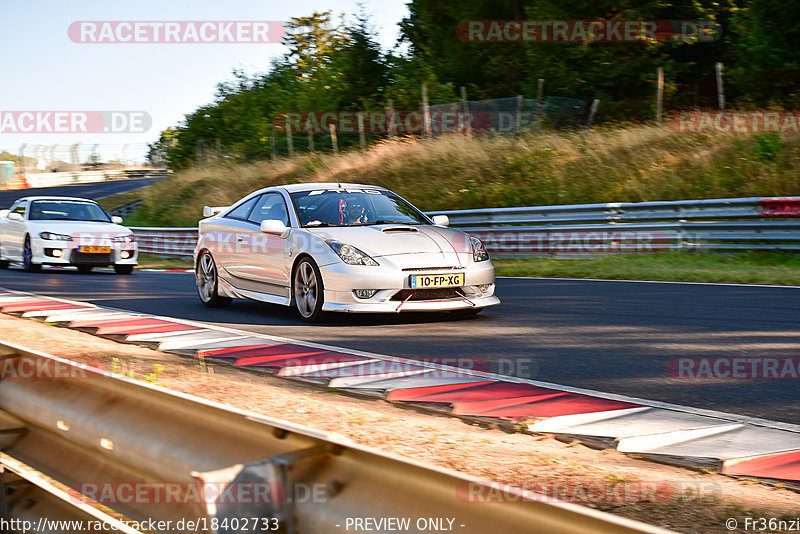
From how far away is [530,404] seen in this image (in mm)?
4891

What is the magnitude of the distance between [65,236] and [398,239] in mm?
10798

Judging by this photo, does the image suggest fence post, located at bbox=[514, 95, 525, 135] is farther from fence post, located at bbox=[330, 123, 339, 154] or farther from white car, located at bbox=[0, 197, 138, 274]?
white car, located at bbox=[0, 197, 138, 274]

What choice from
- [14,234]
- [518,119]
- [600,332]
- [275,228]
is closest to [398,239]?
[275,228]

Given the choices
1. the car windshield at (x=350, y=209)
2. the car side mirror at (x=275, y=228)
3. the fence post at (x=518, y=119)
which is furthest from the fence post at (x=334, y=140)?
the car side mirror at (x=275, y=228)

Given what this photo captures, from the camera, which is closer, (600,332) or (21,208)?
(600,332)

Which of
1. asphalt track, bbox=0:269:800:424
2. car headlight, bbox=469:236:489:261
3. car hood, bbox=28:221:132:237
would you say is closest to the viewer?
asphalt track, bbox=0:269:800:424

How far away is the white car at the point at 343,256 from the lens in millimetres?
8234

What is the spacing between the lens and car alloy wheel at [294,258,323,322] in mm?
8523

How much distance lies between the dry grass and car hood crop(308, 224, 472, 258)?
32.4ft

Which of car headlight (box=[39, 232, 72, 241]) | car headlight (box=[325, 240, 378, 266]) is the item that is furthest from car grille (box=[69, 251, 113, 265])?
car headlight (box=[325, 240, 378, 266])

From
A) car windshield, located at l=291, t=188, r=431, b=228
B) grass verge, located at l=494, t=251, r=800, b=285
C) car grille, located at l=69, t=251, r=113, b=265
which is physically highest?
car windshield, located at l=291, t=188, r=431, b=228

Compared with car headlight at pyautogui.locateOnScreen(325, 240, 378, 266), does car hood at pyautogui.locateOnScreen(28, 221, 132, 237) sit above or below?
above

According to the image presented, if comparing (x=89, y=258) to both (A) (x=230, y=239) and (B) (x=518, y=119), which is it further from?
(B) (x=518, y=119)

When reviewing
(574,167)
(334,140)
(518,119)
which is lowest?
(574,167)
